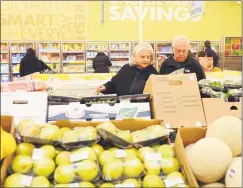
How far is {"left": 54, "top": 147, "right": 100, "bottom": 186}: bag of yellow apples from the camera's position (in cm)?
149

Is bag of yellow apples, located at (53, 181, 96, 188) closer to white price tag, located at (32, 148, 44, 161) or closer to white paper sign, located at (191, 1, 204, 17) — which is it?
white price tag, located at (32, 148, 44, 161)

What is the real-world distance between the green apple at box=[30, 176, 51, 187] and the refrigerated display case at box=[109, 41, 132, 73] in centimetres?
1023

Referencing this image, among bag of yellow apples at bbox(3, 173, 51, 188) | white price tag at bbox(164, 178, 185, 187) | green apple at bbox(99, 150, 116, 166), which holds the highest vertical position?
green apple at bbox(99, 150, 116, 166)

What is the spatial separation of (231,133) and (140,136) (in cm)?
45

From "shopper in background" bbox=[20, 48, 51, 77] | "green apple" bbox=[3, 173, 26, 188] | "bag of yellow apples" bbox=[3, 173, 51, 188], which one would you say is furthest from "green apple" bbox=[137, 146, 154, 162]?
"shopper in background" bbox=[20, 48, 51, 77]

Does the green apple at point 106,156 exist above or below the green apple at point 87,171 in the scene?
above

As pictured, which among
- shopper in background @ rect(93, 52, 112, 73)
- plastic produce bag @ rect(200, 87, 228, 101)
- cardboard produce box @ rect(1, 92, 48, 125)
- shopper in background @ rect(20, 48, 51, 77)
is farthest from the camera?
shopper in background @ rect(93, 52, 112, 73)

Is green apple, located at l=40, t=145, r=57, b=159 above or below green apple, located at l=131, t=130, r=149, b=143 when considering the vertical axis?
below

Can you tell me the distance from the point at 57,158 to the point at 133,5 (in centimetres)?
1112

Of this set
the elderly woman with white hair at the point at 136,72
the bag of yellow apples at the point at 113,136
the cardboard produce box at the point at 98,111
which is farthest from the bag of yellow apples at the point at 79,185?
the elderly woman with white hair at the point at 136,72

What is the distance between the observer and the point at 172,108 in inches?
91.7

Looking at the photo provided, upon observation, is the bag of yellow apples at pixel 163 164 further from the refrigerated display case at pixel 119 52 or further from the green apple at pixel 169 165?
the refrigerated display case at pixel 119 52

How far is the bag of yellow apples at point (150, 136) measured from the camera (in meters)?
1.76

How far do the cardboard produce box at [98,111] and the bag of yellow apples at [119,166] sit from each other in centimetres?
57
